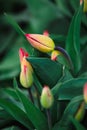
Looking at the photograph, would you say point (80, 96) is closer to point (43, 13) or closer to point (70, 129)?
point (70, 129)

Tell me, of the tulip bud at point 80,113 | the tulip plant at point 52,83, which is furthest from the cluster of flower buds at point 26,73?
the tulip bud at point 80,113

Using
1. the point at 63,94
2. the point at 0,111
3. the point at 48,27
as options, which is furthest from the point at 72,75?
the point at 48,27

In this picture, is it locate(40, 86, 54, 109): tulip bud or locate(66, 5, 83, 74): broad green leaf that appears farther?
locate(66, 5, 83, 74): broad green leaf

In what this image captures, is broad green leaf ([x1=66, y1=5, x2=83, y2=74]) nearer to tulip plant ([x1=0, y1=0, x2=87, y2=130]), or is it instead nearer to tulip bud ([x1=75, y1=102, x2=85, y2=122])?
tulip plant ([x1=0, y1=0, x2=87, y2=130])

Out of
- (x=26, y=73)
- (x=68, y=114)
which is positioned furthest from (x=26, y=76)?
(x=68, y=114)

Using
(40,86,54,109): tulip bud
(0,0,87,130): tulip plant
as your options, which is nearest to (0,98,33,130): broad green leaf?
(0,0,87,130): tulip plant

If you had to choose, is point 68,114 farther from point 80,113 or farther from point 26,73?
point 26,73

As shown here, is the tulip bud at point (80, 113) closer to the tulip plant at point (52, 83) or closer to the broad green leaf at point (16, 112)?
the tulip plant at point (52, 83)
